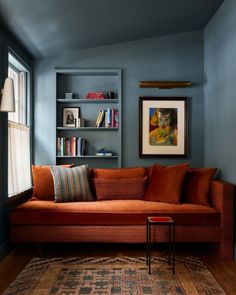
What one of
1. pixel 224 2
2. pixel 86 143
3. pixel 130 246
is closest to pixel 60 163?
pixel 86 143

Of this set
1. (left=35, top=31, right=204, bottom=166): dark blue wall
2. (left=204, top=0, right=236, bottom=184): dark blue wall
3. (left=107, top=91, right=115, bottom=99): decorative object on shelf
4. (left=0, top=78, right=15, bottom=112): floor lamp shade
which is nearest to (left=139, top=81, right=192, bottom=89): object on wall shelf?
(left=35, top=31, right=204, bottom=166): dark blue wall

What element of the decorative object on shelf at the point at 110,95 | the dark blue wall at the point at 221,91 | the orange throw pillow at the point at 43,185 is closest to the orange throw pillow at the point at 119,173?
the orange throw pillow at the point at 43,185

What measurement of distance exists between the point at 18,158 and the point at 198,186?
2.16m

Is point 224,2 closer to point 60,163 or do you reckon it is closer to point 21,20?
point 21,20

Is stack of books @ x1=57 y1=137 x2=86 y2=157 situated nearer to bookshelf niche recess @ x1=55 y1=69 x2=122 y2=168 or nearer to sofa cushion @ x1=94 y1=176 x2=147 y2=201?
bookshelf niche recess @ x1=55 y1=69 x2=122 y2=168

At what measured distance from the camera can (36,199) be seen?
426cm

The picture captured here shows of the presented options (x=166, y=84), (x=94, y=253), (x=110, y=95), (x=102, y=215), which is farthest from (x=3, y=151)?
(x=166, y=84)

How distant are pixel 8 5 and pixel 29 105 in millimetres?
1763

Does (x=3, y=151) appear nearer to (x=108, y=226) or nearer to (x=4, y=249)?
(x=4, y=249)

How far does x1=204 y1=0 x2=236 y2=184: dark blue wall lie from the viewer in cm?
381

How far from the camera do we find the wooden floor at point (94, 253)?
10.4 feet

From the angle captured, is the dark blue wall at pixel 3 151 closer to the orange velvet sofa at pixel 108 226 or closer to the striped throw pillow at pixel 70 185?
the orange velvet sofa at pixel 108 226

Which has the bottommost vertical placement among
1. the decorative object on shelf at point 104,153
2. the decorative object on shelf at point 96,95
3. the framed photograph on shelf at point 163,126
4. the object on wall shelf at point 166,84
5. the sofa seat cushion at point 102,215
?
the sofa seat cushion at point 102,215

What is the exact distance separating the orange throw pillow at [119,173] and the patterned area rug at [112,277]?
45.3 inches
